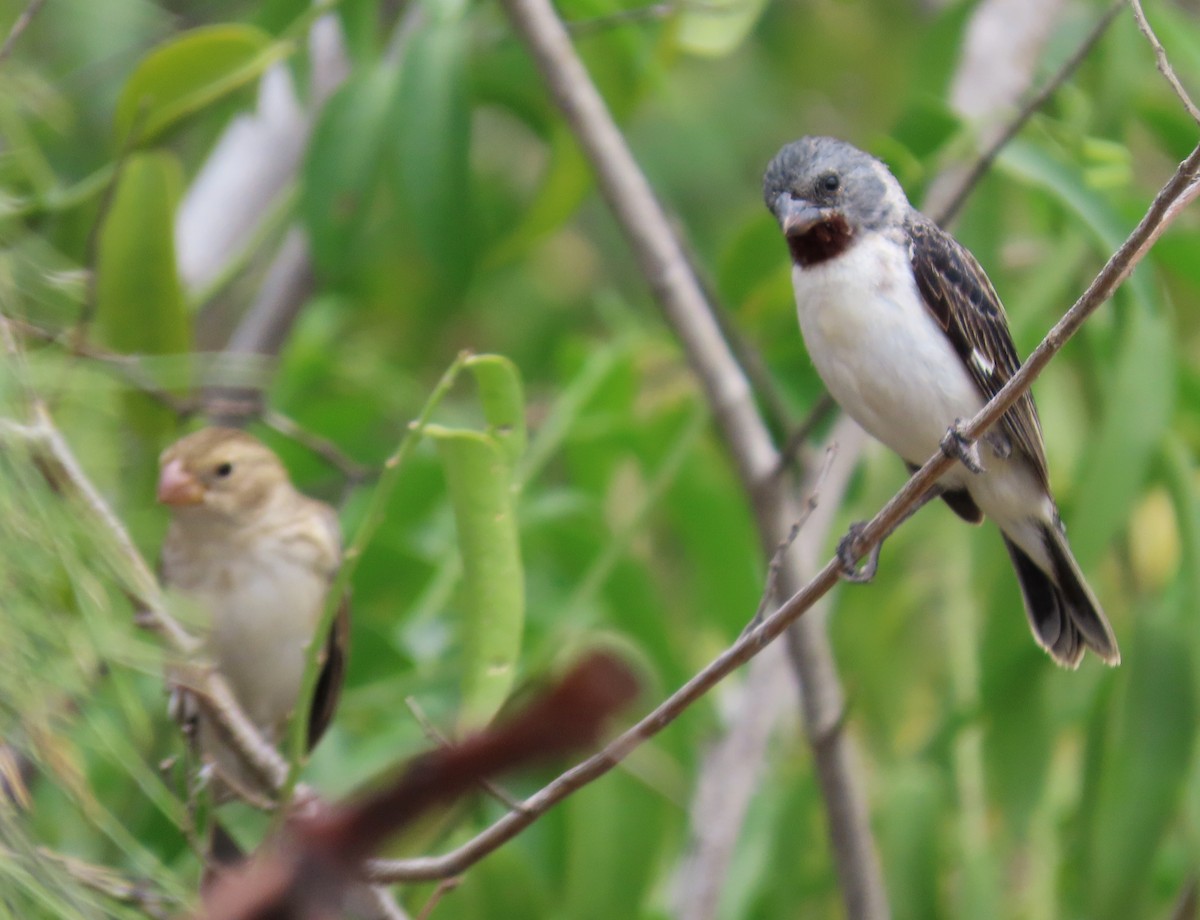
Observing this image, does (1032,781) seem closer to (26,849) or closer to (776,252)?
(776,252)

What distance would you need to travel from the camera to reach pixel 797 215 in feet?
8.38

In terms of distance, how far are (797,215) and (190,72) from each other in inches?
48.0

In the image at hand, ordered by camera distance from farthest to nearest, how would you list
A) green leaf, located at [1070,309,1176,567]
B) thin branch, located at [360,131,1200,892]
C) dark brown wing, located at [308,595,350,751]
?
dark brown wing, located at [308,595,350,751], green leaf, located at [1070,309,1176,567], thin branch, located at [360,131,1200,892]

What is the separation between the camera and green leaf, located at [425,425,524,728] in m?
1.89

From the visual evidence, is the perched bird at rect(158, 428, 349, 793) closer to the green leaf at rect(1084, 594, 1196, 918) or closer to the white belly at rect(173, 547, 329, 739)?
the white belly at rect(173, 547, 329, 739)

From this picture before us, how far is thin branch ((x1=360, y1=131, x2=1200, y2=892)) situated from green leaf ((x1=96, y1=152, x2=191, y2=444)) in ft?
4.23

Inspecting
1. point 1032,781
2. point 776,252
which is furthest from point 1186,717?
point 776,252

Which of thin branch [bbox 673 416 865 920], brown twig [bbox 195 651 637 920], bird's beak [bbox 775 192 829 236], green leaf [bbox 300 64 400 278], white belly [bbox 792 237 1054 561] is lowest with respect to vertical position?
thin branch [bbox 673 416 865 920]

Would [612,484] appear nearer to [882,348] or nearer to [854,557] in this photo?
[882,348]

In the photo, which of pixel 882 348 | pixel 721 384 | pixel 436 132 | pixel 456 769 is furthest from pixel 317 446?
pixel 456 769

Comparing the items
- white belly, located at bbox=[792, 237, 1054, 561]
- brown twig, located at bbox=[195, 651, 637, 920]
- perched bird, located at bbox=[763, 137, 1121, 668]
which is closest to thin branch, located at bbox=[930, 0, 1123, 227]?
perched bird, located at bbox=[763, 137, 1121, 668]

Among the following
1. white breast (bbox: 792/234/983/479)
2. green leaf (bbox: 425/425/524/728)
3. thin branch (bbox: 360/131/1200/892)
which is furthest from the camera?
white breast (bbox: 792/234/983/479)

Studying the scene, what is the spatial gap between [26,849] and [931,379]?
1.57 m

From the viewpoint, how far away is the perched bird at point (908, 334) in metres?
2.52
